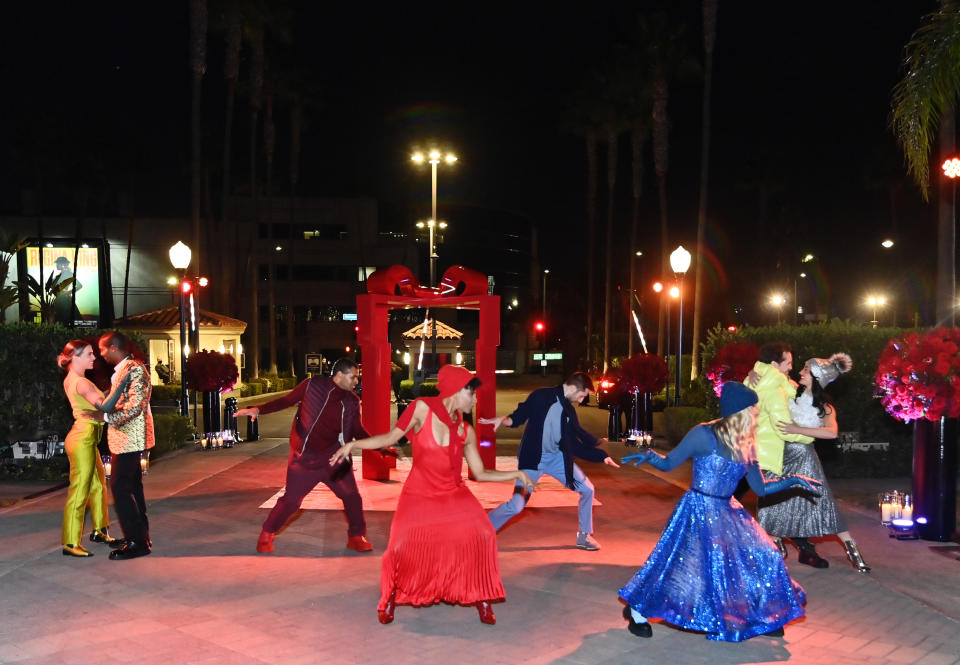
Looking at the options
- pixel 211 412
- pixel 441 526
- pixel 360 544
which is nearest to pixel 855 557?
pixel 441 526

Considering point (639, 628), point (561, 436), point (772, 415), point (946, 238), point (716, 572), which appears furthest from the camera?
point (946, 238)

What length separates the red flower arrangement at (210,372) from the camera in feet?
56.7

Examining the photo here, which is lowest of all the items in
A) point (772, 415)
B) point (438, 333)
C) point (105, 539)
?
point (105, 539)

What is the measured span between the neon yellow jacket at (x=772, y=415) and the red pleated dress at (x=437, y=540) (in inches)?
118

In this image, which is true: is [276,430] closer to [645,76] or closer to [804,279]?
[645,76]

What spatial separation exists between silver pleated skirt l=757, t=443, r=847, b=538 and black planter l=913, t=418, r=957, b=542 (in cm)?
170

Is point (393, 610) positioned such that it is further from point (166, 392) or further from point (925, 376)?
point (166, 392)

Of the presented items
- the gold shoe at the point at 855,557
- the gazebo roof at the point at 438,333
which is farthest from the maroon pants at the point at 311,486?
the gazebo roof at the point at 438,333

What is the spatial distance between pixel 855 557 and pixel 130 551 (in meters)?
6.53

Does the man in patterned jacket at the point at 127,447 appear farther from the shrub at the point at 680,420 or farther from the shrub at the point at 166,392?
the shrub at the point at 166,392

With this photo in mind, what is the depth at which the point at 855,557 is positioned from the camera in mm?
7859

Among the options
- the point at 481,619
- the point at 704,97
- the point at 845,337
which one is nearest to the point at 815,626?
the point at 481,619

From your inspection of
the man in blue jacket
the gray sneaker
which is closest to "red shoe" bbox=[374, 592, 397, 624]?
the man in blue jacket

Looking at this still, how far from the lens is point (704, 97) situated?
27.1 meters
